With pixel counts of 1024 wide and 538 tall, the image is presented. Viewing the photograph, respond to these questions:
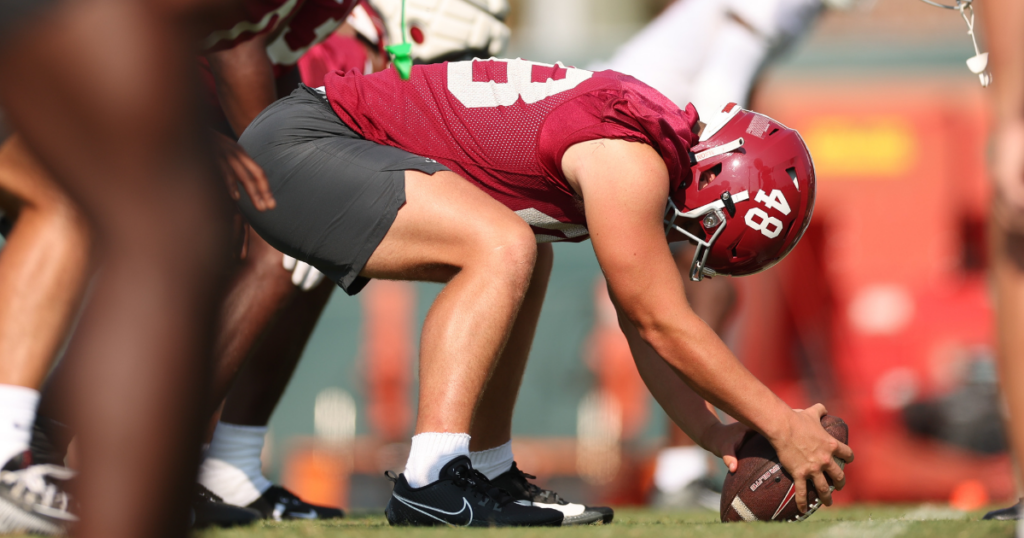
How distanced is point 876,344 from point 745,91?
5.44 metres

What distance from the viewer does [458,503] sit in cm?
221

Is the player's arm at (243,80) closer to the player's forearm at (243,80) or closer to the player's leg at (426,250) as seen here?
the player's forearm at (243,80)

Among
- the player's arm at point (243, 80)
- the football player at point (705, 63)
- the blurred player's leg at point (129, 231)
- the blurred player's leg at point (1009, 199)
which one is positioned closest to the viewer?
the blurred player's leg at point (129, 231)

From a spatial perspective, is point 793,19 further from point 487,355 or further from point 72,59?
point 72,59

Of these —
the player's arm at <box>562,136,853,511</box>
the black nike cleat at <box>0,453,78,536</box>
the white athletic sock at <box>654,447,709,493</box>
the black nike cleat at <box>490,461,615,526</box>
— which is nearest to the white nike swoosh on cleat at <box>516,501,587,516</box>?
the black nike cleat at <box>490,461,615,526</box>

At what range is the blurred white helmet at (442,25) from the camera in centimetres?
340

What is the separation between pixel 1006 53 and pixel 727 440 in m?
1.26

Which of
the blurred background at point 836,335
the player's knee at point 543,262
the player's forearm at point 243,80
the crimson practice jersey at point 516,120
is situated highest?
the player's forearm at point 243,80

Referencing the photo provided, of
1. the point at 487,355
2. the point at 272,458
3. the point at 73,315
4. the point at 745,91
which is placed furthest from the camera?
the point at 272,458

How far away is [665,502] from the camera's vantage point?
14.1 feet

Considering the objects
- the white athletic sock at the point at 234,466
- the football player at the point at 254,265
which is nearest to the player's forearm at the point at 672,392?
the football player at the point at 254,265

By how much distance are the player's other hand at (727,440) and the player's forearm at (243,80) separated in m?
1.50

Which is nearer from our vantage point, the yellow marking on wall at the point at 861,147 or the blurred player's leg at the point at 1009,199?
the blurred player's leg at the point at 1009,199

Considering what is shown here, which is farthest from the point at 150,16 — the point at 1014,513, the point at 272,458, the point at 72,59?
the point at 272,458
